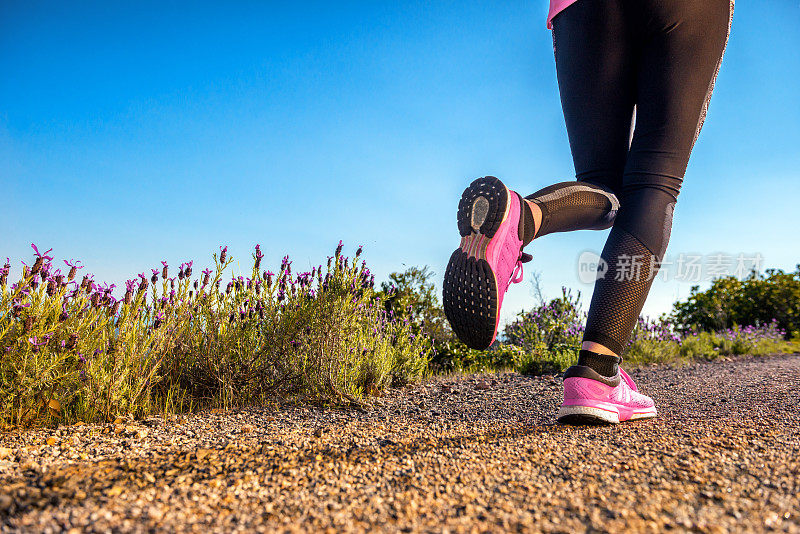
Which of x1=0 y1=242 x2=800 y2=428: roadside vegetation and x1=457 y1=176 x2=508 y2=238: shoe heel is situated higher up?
x1=457 y1=176 x2=508 y2=238: shoe heel

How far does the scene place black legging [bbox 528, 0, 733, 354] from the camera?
1861 mm

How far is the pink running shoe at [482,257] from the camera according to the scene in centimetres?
171

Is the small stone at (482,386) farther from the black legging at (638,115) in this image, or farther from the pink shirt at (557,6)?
the pink shirt at (557,6)

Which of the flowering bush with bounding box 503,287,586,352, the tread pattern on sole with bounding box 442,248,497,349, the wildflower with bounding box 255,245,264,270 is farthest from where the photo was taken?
the flowering bush with bounding box 503,287,586,352

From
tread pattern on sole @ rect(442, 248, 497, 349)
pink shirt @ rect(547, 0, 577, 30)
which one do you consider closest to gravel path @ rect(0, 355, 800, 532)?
tread pattern on sole @ rect(442, 248, 497, 349)

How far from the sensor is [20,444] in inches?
71.3

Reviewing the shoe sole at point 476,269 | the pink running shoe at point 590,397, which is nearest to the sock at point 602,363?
the pink running shoe at point 590,397

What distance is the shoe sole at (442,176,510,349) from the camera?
5.59 ft

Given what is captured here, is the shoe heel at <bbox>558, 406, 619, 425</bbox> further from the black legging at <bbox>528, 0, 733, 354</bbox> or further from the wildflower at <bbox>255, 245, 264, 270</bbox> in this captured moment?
the wildflower at <bbox>255, 245, 264, 270</bbox>

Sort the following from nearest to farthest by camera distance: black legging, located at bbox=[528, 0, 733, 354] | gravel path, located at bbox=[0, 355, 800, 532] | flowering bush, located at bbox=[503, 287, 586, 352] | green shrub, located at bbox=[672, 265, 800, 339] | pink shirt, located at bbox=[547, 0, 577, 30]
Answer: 1. gravel path, located at bbox=[0, 355, 800, 532]
2. black legging, located at bbox=[528, 0, 733, 354]
3. pink shirt, located at bbox=[547, 0, 577, 30]
4. flowering bush, located at bbox=[503, 287, 586, 352]
5. green shrub, located at bbox=[672, 265, 800, 339]

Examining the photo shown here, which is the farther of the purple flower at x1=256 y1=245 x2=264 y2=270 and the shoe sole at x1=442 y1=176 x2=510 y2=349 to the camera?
the purple flower at x1=256 y1=245 x2=264 y2=270

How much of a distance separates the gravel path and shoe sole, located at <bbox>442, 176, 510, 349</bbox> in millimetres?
393

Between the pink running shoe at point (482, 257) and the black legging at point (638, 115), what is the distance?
168 millimetres

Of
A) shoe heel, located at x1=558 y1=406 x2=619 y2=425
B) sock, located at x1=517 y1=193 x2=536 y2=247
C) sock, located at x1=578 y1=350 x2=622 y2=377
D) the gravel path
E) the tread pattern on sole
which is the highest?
sock, located at x1=517 y1=193 x2=536 y2=247
